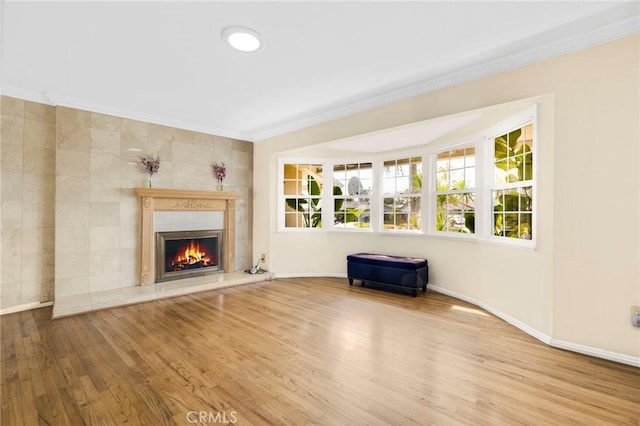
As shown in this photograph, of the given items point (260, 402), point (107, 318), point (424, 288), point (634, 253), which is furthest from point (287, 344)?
point (634, 253)

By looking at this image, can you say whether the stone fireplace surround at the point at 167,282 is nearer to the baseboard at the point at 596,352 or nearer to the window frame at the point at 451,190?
the window frame at the point at 451,190

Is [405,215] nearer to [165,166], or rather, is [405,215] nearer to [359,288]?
[359,288]

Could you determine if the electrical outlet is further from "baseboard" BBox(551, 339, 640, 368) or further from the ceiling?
the ceiling

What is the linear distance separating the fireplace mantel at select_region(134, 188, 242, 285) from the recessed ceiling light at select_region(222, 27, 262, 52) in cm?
275

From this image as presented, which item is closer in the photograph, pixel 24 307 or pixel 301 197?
pixel 24 307

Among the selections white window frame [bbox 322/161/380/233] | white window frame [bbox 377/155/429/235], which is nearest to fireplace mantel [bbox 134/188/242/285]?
white window frame [bbox 322/161/380/233]

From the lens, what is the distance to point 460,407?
189 centimetres

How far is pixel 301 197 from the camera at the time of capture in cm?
574

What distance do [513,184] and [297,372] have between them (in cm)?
302

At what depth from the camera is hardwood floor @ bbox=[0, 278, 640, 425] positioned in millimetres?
1837

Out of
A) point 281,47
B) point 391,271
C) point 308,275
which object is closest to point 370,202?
point 391,271

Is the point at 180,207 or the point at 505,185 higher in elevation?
the point at 505,185

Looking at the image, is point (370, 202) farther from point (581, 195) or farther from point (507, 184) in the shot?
point (581, 195)

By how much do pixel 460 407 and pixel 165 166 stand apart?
15.9ft
